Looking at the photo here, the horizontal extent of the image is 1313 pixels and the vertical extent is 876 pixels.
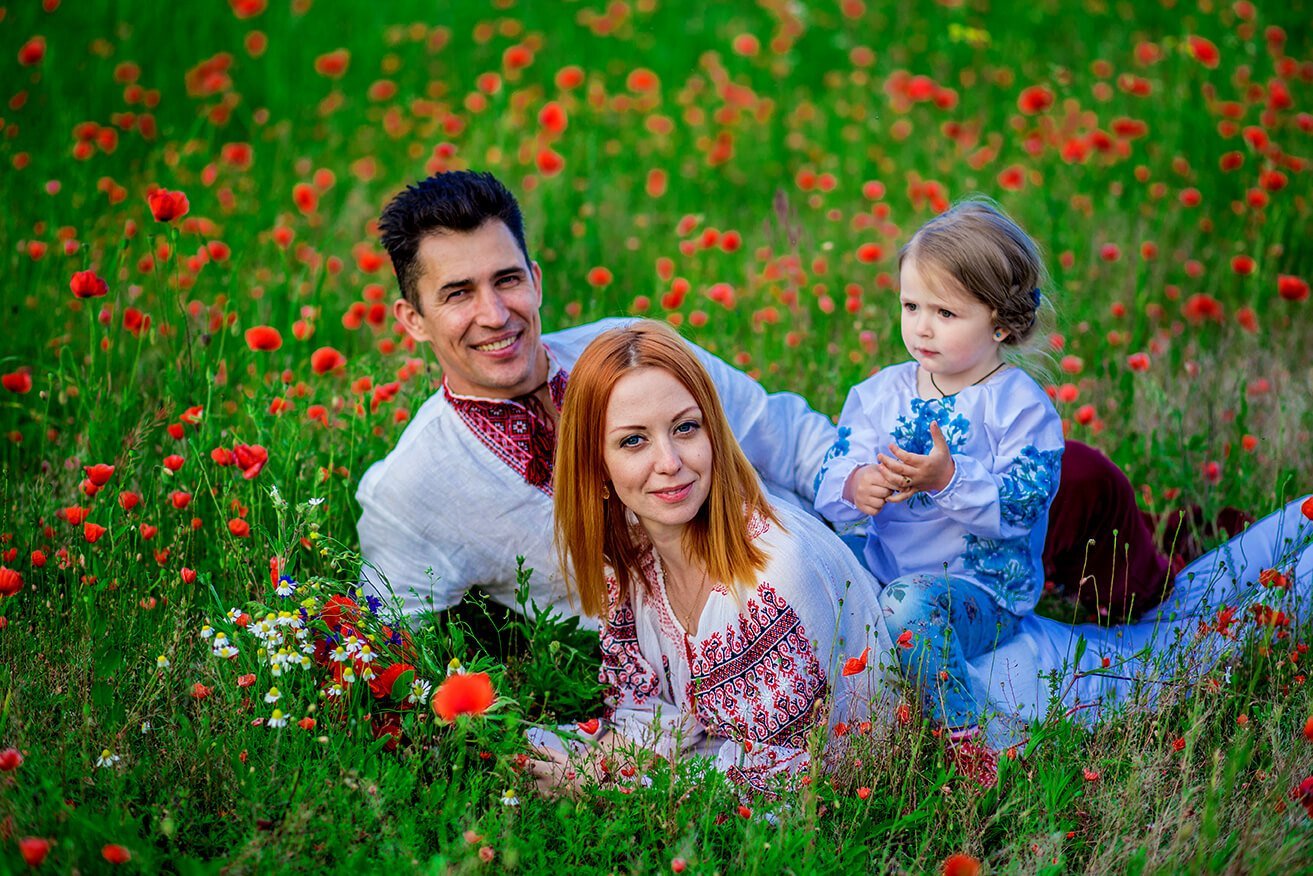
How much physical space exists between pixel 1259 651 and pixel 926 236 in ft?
4.22

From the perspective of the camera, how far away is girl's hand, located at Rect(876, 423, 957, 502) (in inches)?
105

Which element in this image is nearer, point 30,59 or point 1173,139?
point 30,59

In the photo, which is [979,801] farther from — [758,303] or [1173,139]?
[1173,139]

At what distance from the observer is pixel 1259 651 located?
9.23 feet

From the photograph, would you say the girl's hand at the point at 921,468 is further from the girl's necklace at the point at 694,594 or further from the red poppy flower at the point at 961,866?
the red poppy flower at the point at 961,866

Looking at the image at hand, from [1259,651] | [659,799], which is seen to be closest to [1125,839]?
[1259,651]

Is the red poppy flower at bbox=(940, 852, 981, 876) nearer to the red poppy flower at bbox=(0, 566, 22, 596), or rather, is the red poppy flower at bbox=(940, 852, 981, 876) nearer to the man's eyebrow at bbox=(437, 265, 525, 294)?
the man's eyebrow at bbox=(437, 265, 525, 294)

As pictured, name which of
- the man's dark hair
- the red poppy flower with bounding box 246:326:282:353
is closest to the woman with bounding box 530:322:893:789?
the man's dark hair

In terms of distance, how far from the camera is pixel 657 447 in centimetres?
262

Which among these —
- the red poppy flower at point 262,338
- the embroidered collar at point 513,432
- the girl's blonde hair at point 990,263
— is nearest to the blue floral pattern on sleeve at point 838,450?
the girl's blonde hair at point 990,263

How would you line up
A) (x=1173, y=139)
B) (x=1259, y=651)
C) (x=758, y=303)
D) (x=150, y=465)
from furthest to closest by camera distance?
(x=1173, y=139), (x=758, y=303), (x=150, y=465), (x=1259, y=651)

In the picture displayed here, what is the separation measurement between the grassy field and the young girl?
0.35 meters

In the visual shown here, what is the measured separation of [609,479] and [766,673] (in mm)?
585

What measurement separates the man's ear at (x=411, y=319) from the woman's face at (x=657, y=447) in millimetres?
958
